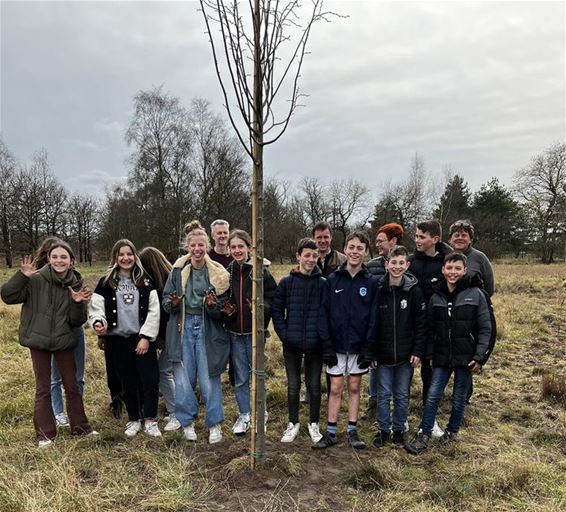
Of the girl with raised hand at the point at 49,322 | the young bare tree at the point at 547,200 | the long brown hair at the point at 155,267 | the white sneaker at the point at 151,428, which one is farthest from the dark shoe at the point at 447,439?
the young bare tree at the point at 547,200

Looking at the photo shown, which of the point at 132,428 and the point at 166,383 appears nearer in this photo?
the point at 132,428

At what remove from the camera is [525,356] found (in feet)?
25.0

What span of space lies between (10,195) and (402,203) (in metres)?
35.0

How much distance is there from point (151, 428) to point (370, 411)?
240 centimetres

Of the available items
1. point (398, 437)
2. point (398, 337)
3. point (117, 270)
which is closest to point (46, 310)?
point (117, 270)

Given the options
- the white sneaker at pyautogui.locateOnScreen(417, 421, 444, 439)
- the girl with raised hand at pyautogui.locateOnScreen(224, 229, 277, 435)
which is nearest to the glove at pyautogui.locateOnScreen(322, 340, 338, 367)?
the girl with raised hand at pyautogui.locateOnScreen(224, 229, 277, 435)

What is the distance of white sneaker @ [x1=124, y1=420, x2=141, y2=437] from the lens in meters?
4.30

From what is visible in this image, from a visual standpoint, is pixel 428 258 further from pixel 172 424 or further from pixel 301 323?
pixel 172 424

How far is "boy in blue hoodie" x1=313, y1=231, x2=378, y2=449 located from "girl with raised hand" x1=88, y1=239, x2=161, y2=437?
1685 millimetres

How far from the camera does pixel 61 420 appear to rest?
465cm

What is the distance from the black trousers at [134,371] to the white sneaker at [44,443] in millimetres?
728

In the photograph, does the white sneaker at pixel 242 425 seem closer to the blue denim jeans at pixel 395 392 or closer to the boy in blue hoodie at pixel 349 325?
the boy in blue hoodie at pixel 349 325

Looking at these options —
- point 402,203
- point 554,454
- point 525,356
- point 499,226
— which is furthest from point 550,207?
point 554,454

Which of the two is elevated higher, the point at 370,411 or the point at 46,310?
the point at 46,310
